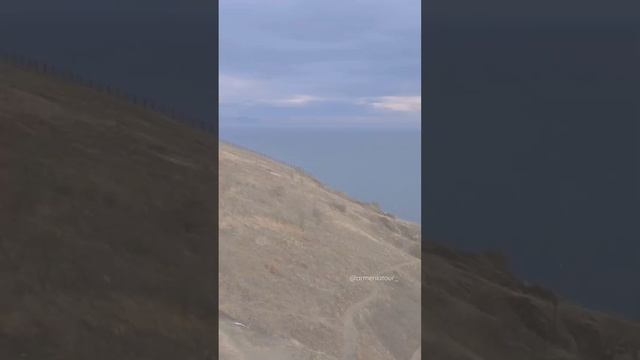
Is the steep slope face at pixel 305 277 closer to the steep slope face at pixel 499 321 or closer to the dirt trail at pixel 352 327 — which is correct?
the dirt trail at pixel 352 327

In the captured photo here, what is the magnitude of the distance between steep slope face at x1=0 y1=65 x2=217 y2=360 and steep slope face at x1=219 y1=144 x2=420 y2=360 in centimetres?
105

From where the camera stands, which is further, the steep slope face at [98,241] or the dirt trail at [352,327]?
the dirt trail at [352,327]

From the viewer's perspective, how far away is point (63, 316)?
723 inches

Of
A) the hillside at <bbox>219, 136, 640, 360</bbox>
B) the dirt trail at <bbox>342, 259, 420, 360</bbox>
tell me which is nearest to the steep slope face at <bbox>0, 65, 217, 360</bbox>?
the hillside at <bbox>219, 136, 640, 360</bbox>

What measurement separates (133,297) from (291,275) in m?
7.50

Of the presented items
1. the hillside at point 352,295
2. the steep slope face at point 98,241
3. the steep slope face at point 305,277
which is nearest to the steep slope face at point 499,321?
the hillside at point 352,295

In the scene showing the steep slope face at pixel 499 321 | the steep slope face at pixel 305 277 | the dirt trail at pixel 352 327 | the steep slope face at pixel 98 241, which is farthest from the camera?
the steep slope face at pixel 499 321

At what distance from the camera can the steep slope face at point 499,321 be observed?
2845cm

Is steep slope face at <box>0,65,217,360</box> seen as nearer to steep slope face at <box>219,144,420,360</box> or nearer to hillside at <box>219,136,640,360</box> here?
steep slope face at <box>219,144,420,360</box>

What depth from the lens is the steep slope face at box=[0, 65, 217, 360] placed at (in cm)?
1833

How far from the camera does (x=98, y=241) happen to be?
22281mm

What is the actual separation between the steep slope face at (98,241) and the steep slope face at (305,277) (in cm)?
105

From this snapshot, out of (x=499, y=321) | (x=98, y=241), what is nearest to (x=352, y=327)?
(x=98, y=241)

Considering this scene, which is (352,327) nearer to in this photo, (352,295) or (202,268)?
(352,295)
